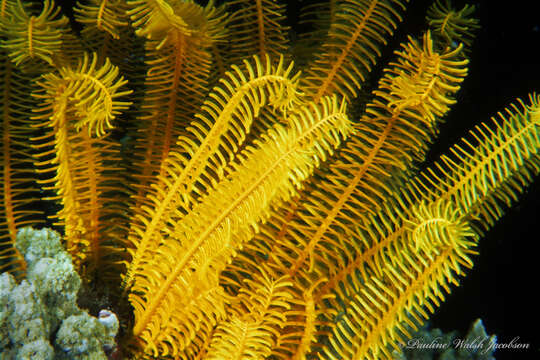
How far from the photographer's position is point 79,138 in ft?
5.31

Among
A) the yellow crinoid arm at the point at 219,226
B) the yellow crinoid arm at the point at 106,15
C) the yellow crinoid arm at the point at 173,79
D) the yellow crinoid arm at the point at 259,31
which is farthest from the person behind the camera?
the yellow crinoid arm at the point at 259,31

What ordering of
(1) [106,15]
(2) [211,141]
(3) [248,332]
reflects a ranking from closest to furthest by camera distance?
(3) [248,332] → (2) [211,141] → (1) [106,15]

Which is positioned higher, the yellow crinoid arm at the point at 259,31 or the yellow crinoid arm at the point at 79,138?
the yellow crinoid arm at the point at 259,31

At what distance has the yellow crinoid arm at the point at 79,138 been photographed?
1.36 m

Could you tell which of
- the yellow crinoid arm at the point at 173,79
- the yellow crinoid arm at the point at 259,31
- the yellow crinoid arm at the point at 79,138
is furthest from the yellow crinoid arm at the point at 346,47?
the yellow crinoid arm at the point at 79,138

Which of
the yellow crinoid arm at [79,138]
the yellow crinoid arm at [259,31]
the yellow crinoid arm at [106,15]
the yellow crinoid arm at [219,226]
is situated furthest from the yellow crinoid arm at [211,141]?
the yellow crinoid arm at [106,15]

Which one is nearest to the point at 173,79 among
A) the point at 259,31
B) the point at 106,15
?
the point at 106,15

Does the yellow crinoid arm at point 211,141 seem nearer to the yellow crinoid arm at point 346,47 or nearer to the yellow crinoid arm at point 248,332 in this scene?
the yellow crinoid arm at point 346,47

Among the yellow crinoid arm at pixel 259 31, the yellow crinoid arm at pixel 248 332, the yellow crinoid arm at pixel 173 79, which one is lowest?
the yellow crinoid arm at pixel 248 332

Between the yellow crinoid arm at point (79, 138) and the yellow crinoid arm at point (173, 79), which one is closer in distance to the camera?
the yellow crinoid arm at point (79, 138)

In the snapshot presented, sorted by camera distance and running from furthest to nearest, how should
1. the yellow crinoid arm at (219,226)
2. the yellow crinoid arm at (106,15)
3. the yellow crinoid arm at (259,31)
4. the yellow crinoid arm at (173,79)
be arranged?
the yellow crinoid arm at (259,31) < the yellow crinoid arm at (106,15) < the yellow crinoid arm at (173,79) < the yellow crinoid arm at (219,226)

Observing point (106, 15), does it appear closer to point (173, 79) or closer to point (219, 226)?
point (173, 79)

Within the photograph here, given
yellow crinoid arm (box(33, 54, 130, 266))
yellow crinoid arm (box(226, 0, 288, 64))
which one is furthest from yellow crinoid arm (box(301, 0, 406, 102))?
yellow crinoid arm (box(33, 54, 130, 266))

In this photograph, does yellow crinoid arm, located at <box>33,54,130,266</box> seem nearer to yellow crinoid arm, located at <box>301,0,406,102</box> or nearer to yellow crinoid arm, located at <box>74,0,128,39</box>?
yellow crinoid arm, located at <box>74,0,128,39</box>
